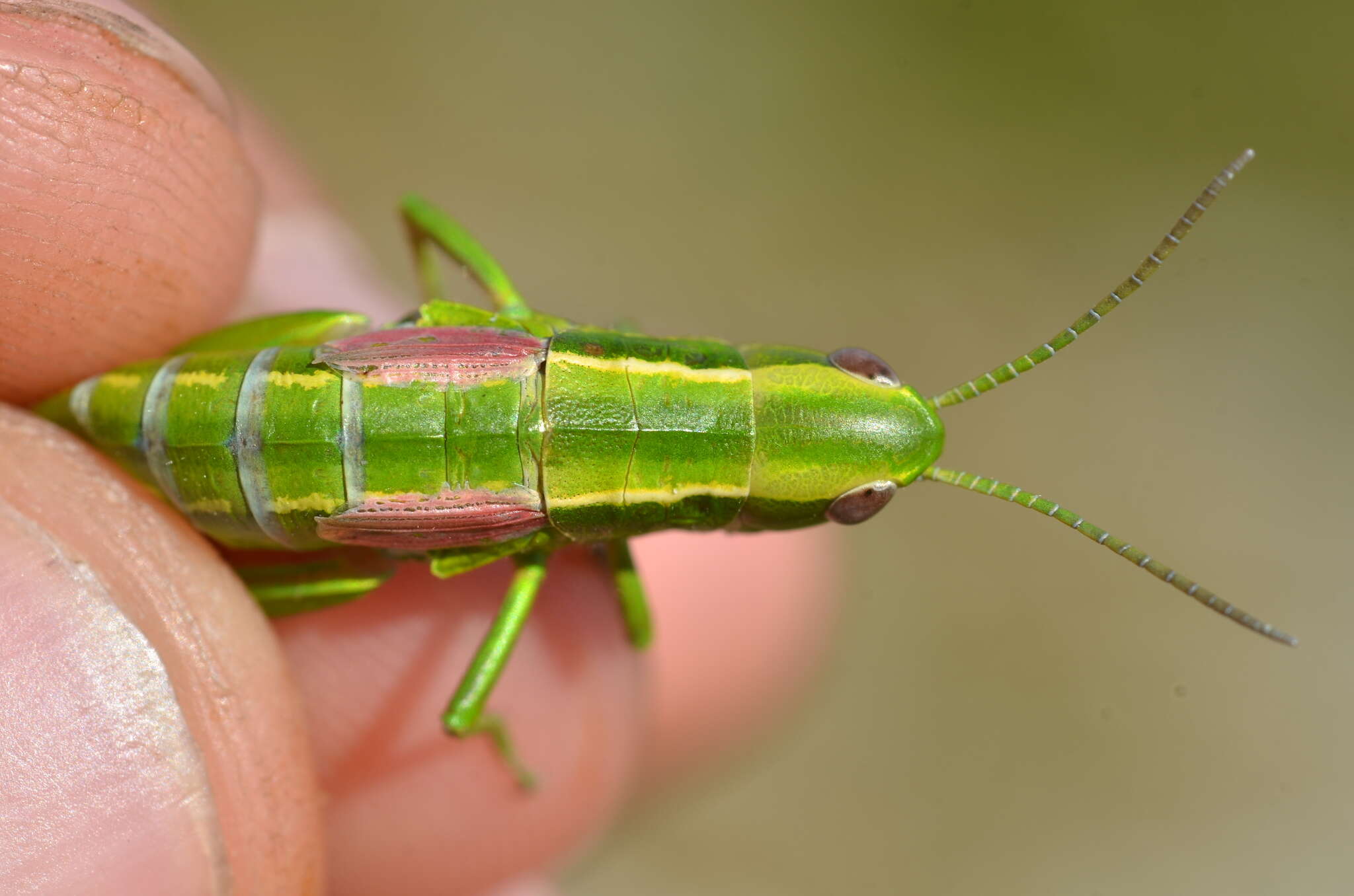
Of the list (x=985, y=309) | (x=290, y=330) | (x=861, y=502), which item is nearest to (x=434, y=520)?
(x=290, y=330)

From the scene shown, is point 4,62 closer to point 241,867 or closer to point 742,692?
point 241,867

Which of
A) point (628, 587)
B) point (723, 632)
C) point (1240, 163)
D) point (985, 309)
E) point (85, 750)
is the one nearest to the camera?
point (85, 750)

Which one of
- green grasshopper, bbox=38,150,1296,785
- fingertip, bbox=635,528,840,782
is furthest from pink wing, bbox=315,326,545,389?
fingertip, bbox=635,528,840,782

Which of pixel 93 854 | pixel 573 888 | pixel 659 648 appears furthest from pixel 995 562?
pixel 93 854

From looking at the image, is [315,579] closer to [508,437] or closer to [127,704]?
[127,704]

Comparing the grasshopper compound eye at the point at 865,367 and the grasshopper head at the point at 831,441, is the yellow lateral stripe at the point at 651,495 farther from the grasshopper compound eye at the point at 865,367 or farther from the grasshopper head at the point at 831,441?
the grasshopper compound eye at the point at 865,367

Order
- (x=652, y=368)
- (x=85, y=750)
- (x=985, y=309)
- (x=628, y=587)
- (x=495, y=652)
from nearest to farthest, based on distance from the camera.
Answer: (x=85, y=750)
(x=652, y=368)
(x=495, y=652)
(x=628, y=587)
(x=985, y=309)
